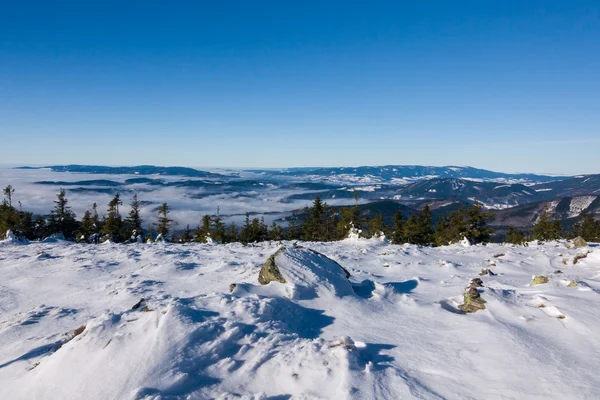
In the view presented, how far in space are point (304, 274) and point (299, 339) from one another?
346 cm

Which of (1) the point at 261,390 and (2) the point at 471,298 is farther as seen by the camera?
(2) the point at 471,298

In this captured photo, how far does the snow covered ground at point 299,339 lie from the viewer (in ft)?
17.4

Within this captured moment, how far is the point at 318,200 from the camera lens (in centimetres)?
6512

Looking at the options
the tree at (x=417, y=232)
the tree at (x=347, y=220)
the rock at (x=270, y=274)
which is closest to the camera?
the rock at (x=270, y=274)

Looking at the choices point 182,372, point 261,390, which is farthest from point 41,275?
point 261,390

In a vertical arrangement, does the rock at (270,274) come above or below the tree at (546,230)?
above

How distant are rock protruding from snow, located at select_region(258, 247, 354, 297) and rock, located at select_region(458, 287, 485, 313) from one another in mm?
3259

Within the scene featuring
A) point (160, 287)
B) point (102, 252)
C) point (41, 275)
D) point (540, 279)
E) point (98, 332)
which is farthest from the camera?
point (102, 252)

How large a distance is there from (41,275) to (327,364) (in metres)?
14.2

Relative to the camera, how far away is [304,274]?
395 inches

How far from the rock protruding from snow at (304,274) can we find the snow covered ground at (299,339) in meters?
0.05

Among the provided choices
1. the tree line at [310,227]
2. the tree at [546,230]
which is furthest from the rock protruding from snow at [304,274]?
the tree at [546,230]

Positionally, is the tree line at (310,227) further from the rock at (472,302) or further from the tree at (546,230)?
the rock at (472,302)

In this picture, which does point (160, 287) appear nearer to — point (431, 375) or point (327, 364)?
point (327, 364)
